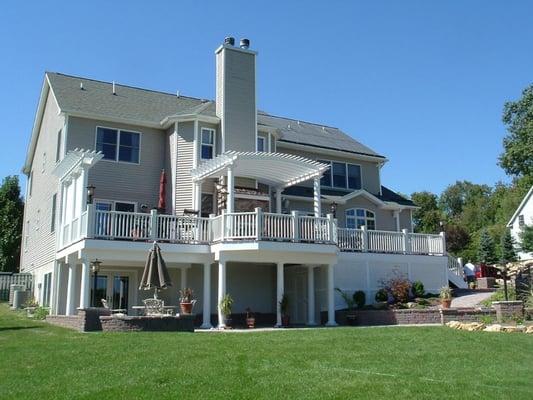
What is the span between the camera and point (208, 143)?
22.6 meters

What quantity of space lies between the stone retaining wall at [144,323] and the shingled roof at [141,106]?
9.70 m

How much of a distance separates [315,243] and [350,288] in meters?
3.71

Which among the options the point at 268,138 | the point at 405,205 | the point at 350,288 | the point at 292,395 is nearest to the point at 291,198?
the point at 268,138

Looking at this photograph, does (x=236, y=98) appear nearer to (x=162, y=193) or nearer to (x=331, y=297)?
(x=162, y=193)

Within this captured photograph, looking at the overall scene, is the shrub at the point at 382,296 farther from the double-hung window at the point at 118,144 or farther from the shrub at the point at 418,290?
the double-hung window at the point at 118,144

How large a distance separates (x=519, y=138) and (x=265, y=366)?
148ft

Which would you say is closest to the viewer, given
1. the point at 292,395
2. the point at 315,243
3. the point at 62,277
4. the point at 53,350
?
the point at 292,395

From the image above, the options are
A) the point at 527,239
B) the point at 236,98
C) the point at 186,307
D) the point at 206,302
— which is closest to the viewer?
the point at 186,307

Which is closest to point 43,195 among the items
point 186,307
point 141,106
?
point 141,106

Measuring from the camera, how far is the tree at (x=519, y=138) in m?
47.2

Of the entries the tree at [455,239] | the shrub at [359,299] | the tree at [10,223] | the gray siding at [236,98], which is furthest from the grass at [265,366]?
the tree at [455,239]

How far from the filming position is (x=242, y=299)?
2195 centimetres

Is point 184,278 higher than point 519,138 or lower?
lower

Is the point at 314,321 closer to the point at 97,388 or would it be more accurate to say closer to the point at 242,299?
the point at 242,299
